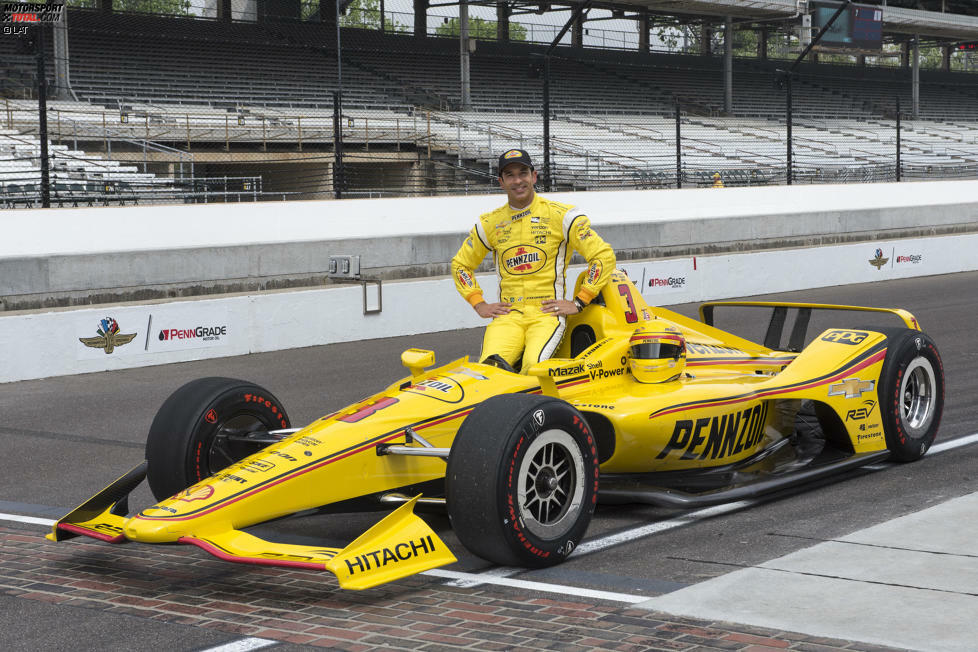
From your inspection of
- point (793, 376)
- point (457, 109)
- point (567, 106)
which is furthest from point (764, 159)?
point (793, 376)

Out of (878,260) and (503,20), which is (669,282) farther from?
(503,20)

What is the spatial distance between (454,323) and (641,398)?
31.1 feet

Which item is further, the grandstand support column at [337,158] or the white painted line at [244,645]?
the grandstand support column at [337,158]

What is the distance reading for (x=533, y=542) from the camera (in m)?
5.36

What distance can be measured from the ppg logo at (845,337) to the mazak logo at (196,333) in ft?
25.5

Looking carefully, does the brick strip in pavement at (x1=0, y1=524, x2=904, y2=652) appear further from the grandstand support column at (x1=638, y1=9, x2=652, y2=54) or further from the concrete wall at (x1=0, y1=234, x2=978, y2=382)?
the grandstand support column at (x1=638, y1=9, x2=652, y2=54)

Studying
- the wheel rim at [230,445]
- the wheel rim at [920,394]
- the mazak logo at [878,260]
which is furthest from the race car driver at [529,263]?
the mazak logo at [878,260]

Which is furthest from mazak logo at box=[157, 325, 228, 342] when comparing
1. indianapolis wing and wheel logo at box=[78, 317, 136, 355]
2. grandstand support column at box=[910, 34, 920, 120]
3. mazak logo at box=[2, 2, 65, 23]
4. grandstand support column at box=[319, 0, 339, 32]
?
grandstand support column at box=[910, 34, 920, 120]

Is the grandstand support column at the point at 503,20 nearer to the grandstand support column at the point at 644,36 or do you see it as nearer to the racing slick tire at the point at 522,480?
the grandstand support column at the point at 644,36

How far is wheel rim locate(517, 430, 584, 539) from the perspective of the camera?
542cm

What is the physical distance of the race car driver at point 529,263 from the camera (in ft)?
22.7

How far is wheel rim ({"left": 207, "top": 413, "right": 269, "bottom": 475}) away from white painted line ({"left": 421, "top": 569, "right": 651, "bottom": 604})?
1406mm

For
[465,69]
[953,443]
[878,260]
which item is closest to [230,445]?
[953,443]

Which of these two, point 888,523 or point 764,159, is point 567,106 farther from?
point 888,523
